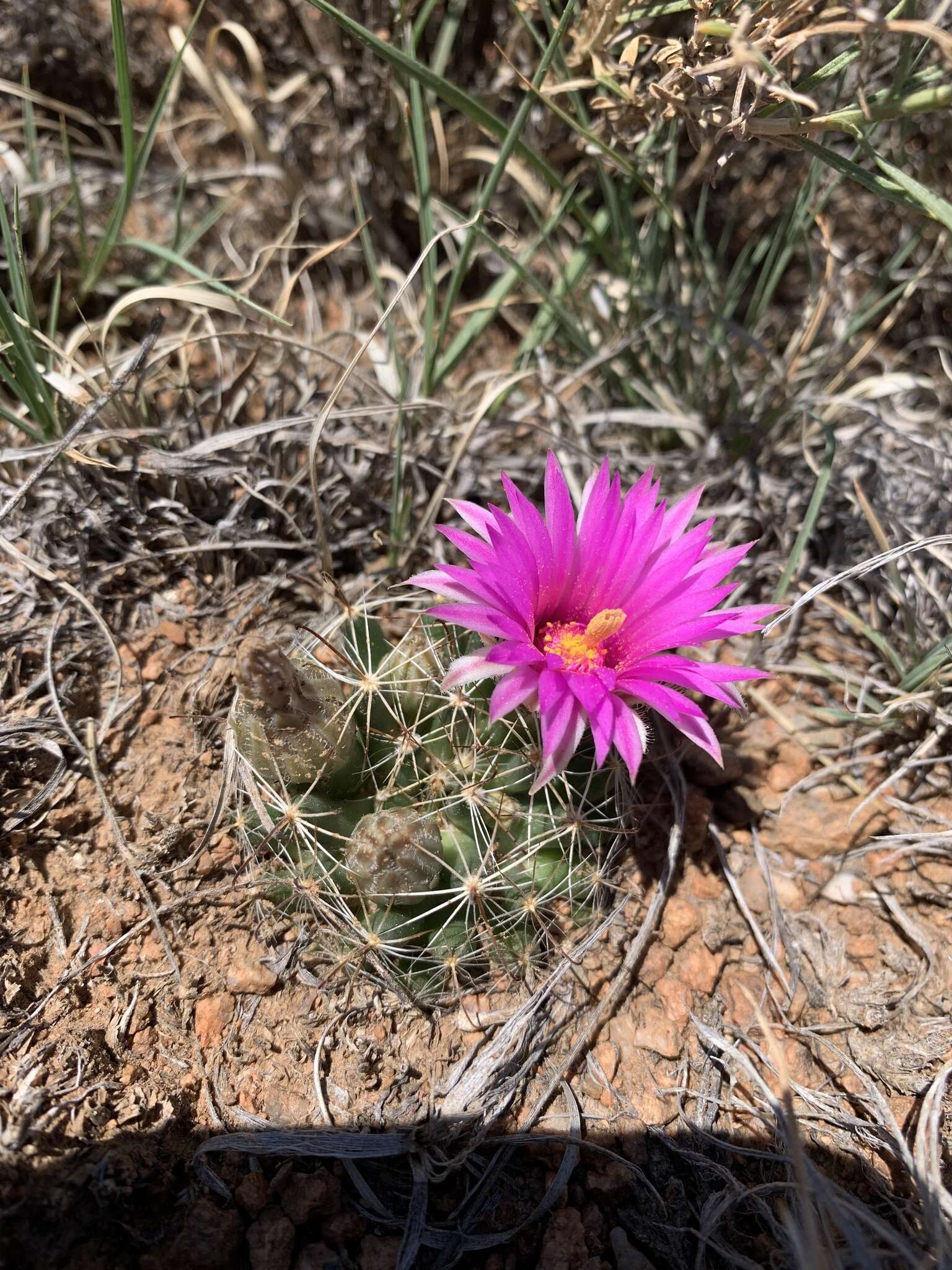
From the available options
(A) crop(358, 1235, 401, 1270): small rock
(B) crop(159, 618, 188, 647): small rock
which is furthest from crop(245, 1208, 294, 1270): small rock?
(B) crop(159, 618, 188, 647): small rock

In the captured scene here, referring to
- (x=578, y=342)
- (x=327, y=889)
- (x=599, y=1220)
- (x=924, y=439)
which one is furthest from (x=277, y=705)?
(x=924, y=439)

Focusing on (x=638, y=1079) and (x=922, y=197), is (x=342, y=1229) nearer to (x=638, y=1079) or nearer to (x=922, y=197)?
(x=638, y=1079)

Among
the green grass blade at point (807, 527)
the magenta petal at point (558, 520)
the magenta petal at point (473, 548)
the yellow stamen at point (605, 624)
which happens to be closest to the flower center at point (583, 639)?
the yellow stamen at point (605, 624)

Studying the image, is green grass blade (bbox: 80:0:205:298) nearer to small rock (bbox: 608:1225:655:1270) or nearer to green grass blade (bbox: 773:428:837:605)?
green grass blade (bbox: 773:428:837:605)

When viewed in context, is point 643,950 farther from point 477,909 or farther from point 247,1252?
point 247,1252

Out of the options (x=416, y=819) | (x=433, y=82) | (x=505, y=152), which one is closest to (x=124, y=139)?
(x=433, y=82)

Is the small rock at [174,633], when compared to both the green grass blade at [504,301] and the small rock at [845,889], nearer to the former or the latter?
the green grass blade at [504,301]
